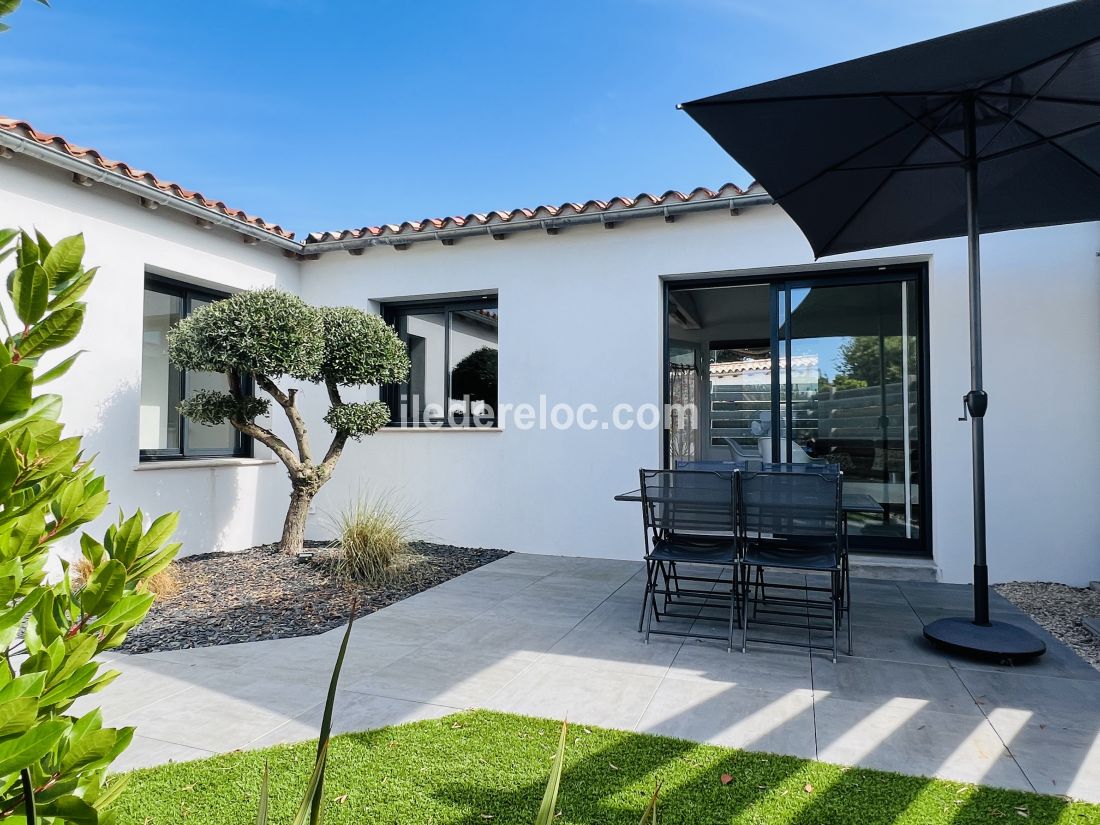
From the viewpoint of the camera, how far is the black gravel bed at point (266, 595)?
4.12 m

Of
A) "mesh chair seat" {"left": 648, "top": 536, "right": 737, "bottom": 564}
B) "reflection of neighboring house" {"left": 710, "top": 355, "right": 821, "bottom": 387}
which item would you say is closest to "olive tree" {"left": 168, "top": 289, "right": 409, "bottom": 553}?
"mesh chair seat" {"left": 648, "top": 536, "right": 737, "bottom": 564}

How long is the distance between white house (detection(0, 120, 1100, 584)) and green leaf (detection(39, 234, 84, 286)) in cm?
497

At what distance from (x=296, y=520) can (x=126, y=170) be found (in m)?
3.30

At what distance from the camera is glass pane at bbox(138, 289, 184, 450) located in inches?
238

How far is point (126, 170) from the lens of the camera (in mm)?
5164

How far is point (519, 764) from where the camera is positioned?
2447mm

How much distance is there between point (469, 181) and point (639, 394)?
21.6 feet

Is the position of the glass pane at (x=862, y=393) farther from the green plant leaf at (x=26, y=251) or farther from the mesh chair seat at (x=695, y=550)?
the green plant leaf at (x=26, y=251)

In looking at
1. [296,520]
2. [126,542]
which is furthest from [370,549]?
[126,542]

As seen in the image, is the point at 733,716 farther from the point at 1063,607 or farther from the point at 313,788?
the point at 1063,607

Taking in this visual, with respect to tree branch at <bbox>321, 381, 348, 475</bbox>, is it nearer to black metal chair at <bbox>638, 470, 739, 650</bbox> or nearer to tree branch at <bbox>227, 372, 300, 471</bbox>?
tree branch at <bbox>227, 372, 300, 471</bbox>

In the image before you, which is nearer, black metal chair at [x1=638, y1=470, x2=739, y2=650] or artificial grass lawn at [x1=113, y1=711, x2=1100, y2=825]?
artificial grass lawn at [x1=113, y1=711, x2=1100, y2=825]

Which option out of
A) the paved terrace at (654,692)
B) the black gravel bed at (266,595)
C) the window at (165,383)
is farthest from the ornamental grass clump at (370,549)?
the window at (165,383)

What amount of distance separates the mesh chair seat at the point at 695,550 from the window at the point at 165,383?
478 cm
